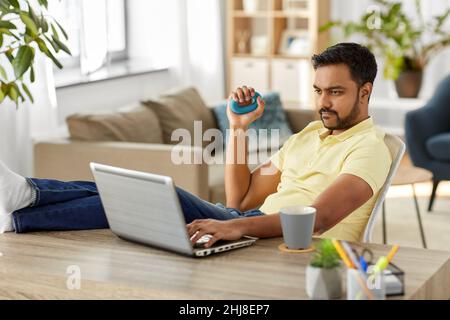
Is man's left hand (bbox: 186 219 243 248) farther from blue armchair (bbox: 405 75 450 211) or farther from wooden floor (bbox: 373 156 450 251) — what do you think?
blue armchair (bbox: 405 75 450 211)

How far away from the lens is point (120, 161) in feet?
14.7

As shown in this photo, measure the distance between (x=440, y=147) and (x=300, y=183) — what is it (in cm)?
296

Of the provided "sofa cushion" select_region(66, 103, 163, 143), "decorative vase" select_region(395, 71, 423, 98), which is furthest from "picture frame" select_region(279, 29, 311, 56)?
"sofa cushion" select_region(66, 103, 163, 143)

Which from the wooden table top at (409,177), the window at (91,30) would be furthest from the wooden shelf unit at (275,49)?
the wooden table top at (409,177)

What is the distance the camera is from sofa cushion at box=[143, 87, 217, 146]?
518 centimetres

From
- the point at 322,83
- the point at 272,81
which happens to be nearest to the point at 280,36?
the point at 272,81

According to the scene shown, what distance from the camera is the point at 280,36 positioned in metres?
7.27

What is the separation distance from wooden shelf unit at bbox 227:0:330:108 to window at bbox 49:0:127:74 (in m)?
1.22

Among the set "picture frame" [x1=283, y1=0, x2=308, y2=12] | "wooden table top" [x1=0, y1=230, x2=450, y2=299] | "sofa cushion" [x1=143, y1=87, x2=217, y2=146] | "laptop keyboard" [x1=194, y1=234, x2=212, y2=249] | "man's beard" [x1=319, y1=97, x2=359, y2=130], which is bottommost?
"sofa cushion" [x1=143, y1=87, x2=217, y2=146]

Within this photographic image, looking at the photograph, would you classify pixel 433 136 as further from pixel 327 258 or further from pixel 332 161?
pixel 327 258

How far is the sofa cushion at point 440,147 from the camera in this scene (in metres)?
5.40
